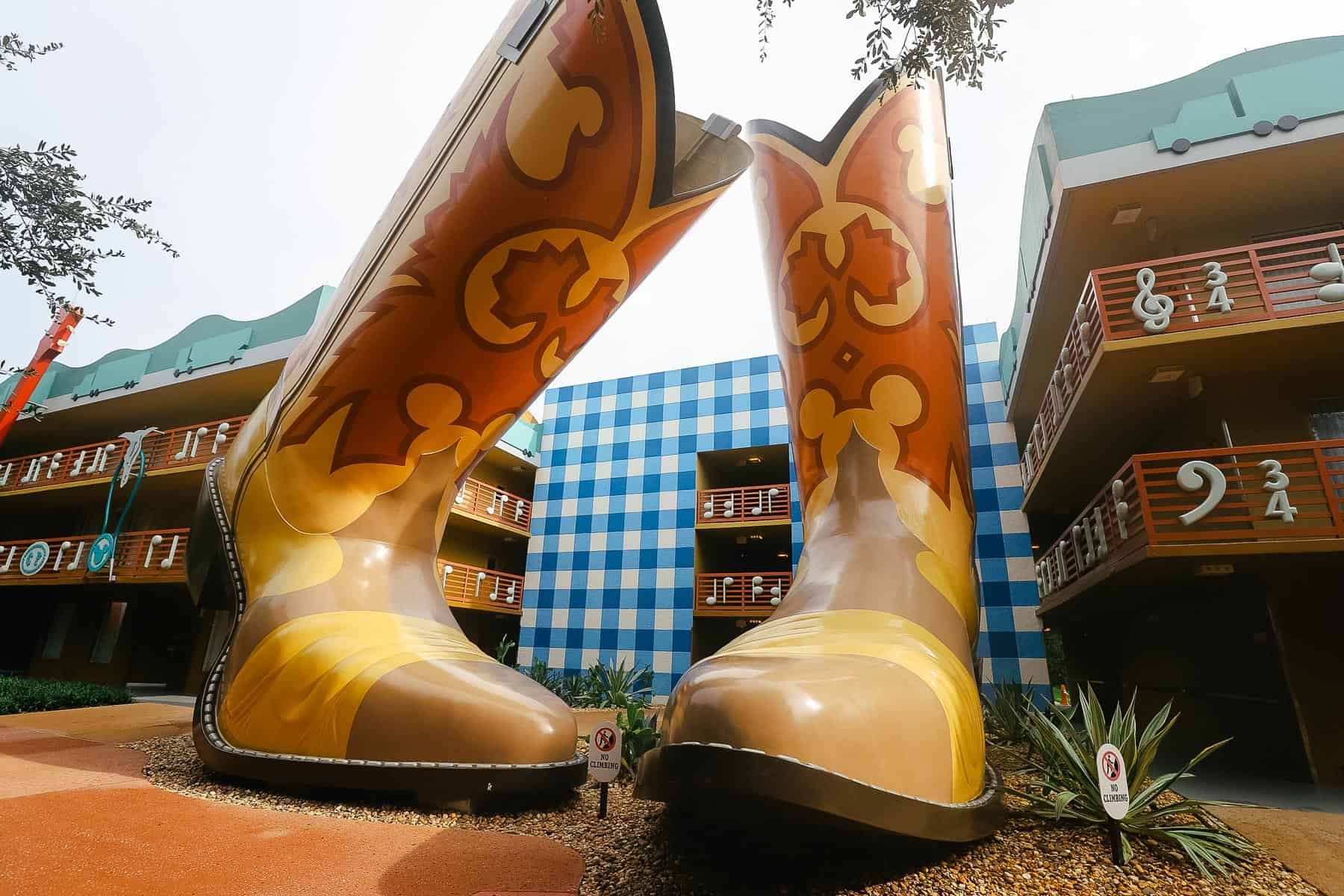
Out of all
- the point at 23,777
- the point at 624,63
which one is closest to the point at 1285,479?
the point at 624,63

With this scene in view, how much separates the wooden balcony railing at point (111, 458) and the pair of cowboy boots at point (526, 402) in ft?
21.7

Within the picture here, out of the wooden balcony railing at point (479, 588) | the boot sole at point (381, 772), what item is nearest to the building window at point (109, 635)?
the wooden balcony railing at point (479, 588)

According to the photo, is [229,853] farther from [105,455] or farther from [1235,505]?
[105,455]

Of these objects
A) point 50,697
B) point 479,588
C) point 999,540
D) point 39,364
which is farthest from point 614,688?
point 39,364

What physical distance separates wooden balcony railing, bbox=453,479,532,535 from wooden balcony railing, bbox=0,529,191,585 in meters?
3.54

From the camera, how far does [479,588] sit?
11.2m

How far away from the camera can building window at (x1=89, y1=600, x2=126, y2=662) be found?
10633mm

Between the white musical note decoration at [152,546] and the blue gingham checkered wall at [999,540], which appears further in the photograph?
the white musical note decoration at [152,546]

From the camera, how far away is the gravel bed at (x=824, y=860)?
1458 mm

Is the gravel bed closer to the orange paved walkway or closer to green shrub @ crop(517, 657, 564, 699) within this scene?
the orange paved walkway

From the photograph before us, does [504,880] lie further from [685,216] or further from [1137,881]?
[685,216]

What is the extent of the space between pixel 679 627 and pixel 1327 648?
745cm

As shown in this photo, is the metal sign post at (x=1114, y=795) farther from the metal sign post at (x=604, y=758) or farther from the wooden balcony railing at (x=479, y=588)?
the wooden balcony railing at (x=479, y=588)

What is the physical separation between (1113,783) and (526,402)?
2580mm
